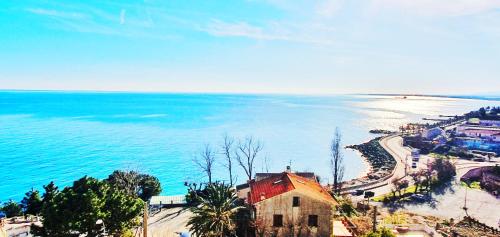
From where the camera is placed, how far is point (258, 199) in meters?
33.1

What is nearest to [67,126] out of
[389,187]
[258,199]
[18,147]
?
[18,147]

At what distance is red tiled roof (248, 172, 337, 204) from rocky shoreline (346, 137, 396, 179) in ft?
166

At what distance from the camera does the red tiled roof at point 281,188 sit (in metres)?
32.7

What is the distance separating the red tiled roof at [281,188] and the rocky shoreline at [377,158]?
50.7m

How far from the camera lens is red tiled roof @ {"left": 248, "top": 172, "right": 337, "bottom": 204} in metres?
32.7

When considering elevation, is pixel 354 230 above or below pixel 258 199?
below

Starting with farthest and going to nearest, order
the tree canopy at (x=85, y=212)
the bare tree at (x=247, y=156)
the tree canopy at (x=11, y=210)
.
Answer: the bare tree at (x=247, y=156)
the tree canopy at (x=11, y=210)
the tree canopy at (x=85, y=212)

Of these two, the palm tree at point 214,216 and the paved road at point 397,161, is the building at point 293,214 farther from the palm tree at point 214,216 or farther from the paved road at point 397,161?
the paved road at point 397,161

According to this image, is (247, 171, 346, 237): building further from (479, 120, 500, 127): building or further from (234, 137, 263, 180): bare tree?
(479, 120, 500, 127): building

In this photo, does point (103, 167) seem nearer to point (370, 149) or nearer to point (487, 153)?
point (370, 149)

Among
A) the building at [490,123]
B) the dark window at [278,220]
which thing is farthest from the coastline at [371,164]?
the building at [490,123]

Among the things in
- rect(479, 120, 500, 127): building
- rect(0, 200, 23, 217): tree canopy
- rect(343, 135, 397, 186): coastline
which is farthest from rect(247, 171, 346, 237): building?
rect(479, 120, 500, 127): building

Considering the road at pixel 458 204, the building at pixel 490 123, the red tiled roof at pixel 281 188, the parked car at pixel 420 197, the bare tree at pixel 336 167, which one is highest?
the building at pixel 490 123

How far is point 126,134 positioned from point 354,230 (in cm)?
11732
